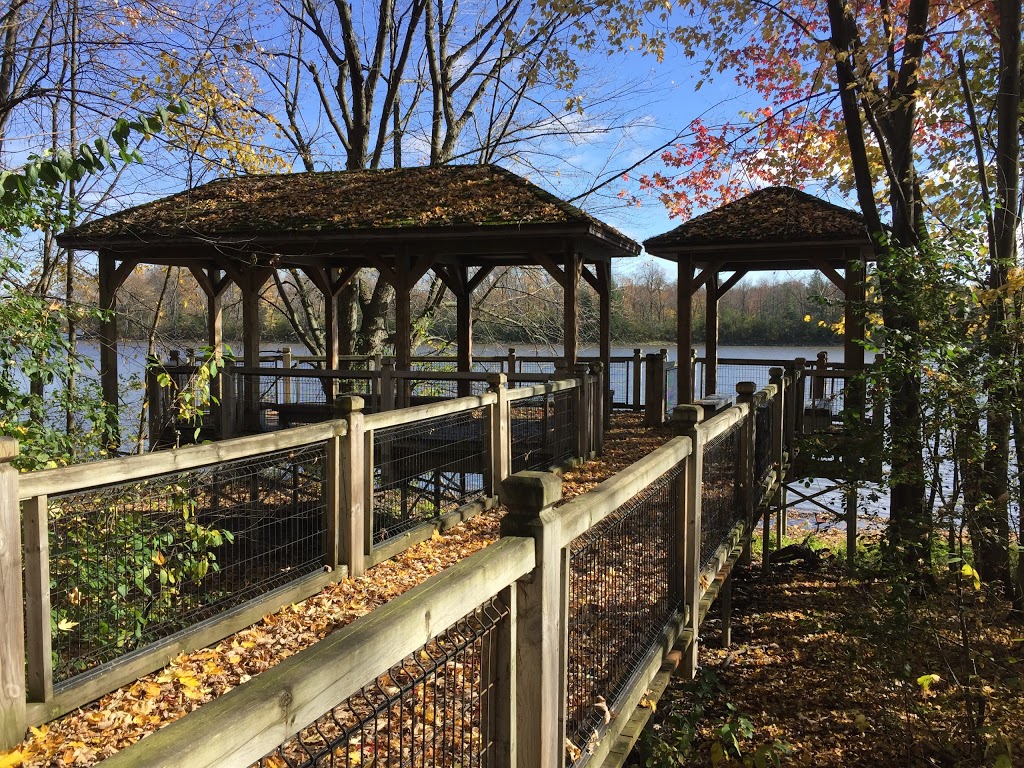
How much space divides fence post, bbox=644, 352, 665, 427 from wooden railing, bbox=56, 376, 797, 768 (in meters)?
8.44

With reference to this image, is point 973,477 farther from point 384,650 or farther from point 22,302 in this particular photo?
point 22,302

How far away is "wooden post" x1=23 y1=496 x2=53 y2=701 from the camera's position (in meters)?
3.42

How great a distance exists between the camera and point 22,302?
6.28 m

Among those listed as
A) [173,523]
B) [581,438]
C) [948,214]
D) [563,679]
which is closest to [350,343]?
[581,438]

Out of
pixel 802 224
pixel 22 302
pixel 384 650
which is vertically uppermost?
pixel 802 224

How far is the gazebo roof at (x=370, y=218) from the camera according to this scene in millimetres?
11375

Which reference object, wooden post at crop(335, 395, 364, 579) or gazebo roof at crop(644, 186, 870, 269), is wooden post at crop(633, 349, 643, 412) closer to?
gazebo roof at crop(644, 186, 870, 269)

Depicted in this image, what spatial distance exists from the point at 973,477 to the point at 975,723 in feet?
6.60

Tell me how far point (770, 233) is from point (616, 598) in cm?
1057

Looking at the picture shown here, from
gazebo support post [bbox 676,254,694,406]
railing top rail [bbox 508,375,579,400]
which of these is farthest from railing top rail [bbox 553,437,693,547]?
gazebo support post [bbox 676,254,694,406]

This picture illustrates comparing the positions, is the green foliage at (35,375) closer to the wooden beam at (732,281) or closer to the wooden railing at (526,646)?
the wooden railing at (526,646)

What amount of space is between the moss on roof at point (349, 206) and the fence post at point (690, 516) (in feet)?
22.2

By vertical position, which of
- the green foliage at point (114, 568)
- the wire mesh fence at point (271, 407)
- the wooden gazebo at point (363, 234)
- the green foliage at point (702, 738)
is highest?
the wooden gazebo at point (363, 234)

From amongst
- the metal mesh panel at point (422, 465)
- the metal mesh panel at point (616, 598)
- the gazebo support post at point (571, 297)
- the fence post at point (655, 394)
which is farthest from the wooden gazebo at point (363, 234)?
the metal mesh panel at point (616, 598)
